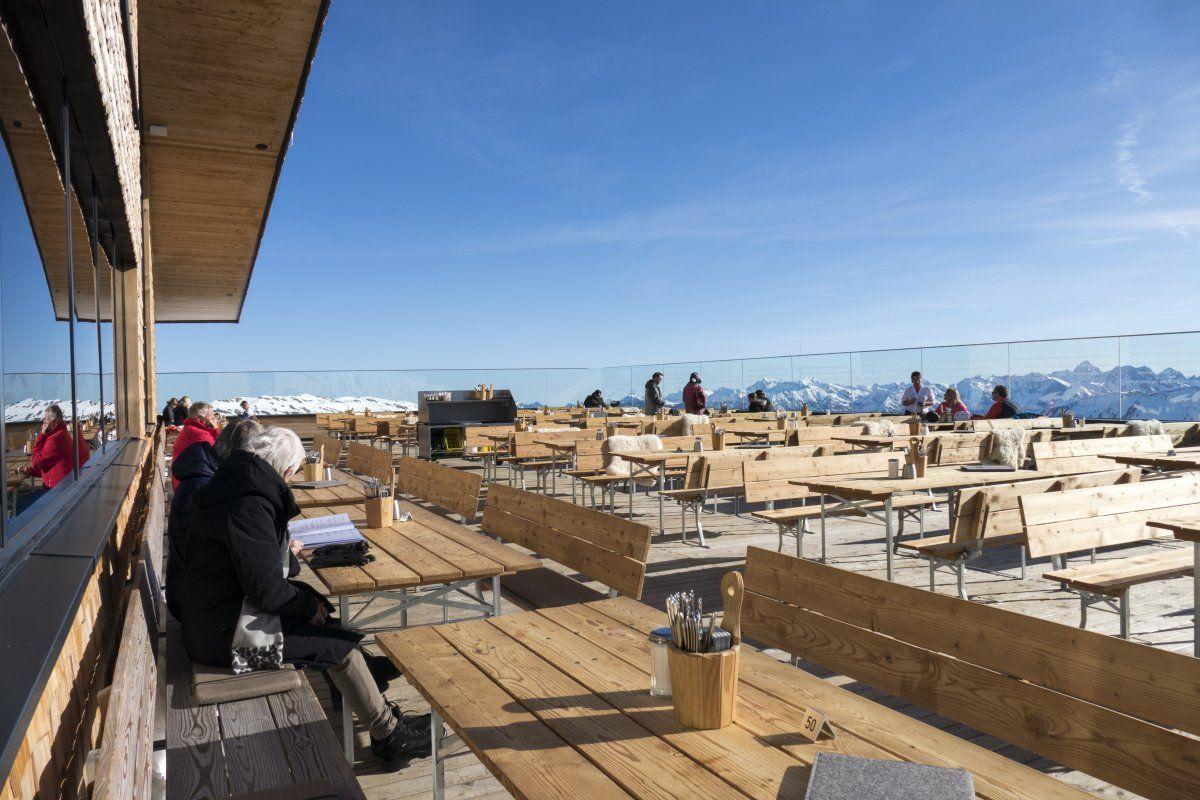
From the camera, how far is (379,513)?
341 cm

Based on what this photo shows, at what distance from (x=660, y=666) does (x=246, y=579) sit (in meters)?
1.36

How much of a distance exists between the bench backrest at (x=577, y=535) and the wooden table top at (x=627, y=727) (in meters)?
0.79

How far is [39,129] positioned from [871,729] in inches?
113

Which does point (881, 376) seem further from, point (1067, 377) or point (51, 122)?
point (51, 122)

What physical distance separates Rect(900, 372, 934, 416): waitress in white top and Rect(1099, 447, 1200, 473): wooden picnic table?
484 cm

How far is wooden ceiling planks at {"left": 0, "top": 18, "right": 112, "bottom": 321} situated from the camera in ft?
6.52

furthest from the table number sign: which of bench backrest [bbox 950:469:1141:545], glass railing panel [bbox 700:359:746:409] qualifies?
glass railing panel [bbox 700:359:746:409]

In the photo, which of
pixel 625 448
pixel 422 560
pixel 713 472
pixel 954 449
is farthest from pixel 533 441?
pixel 422 560

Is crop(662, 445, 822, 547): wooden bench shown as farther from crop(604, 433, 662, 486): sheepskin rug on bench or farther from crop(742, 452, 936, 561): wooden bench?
crop(604, 433, 662, 486): sheepskin rug on bench

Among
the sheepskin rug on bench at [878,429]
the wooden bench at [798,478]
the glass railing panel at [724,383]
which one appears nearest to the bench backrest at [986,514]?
the wooden bench at [798,478]

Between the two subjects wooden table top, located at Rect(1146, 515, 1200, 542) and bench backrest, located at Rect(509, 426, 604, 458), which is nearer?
wooden table top, located at Rect(1146, 515, 1200, 542)

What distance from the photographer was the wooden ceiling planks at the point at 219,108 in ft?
15.3

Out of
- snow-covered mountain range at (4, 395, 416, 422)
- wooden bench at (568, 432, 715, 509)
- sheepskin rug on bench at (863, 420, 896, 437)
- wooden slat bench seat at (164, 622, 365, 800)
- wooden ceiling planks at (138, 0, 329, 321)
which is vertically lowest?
wooden slat bench seat at (164, 622, 365, 800)

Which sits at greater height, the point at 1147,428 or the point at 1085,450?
the point at 1147,428
